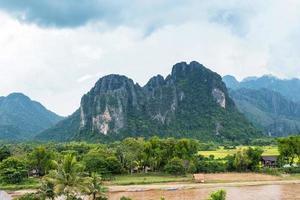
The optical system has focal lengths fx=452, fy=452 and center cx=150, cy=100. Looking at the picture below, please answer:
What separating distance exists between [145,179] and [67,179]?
22924 millimetres

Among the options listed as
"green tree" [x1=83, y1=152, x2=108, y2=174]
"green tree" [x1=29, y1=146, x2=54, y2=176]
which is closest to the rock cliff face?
"green tree" [x1=29, y1=146, x2=54, y2=176]

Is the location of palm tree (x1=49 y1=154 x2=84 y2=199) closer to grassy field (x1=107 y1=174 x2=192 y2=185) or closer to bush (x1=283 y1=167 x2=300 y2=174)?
grassy field (x1=107 y1=174 x2=192 y2=185)

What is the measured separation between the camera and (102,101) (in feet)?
396

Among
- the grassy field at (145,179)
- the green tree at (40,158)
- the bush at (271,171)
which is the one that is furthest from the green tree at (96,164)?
Answer: the bush at (271,171)

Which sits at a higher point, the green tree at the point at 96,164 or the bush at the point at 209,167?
the green tree at the point at 96,164

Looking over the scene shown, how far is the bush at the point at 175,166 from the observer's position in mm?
49875

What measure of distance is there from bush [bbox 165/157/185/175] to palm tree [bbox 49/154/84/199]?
25.5 metres

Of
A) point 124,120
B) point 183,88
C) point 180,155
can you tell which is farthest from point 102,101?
point 180,155

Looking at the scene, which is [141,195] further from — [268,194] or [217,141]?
[217,141]

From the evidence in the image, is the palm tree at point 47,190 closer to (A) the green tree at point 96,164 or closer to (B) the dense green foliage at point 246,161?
(A) the green tree at point 96,164

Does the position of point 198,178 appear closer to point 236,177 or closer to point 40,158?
point 236,177

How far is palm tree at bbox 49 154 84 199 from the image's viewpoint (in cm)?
2473

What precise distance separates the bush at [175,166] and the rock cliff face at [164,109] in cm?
6701

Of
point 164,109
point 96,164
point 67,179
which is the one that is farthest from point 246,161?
point 164,109
